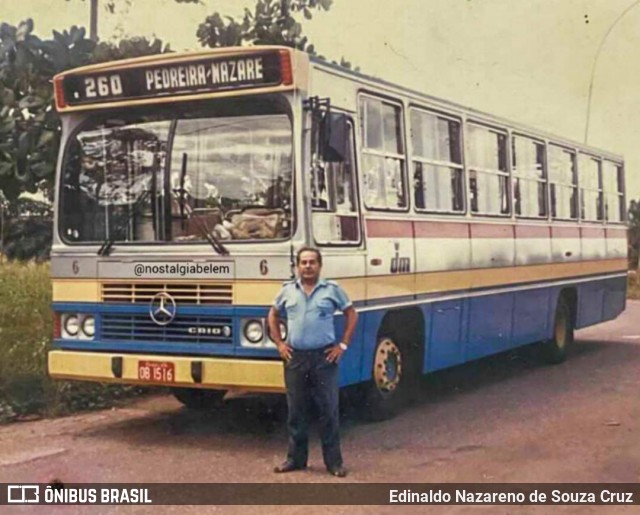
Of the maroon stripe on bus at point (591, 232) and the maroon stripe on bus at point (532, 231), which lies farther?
the maroon stripe on bus at point (591, 232)

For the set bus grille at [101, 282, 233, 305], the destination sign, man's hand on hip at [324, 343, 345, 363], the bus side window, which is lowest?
man's hand on hip at [324, 343, 345, 363]

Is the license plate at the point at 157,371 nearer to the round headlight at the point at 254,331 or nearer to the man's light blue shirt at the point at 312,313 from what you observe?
the round headlight at the point at 254,331

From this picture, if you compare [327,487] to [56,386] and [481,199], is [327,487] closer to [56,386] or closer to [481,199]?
[56,386]

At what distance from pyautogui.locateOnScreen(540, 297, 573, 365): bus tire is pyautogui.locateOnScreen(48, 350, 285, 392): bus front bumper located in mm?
6465

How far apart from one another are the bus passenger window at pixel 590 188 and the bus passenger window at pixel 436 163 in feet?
14.5

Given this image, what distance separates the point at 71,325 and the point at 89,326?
169mm

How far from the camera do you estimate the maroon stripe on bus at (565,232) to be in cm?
1298

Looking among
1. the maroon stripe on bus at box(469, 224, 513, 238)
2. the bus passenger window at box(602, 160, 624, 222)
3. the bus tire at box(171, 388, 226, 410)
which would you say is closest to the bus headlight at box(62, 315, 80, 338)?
the bus tire at box(171, 388, 226, 410)

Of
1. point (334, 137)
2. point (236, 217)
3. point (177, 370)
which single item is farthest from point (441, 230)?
point (177, 370)

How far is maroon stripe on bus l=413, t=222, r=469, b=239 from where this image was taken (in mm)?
9367

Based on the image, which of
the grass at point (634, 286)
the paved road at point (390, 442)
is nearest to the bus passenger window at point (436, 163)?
the paved road at point (390, 442)

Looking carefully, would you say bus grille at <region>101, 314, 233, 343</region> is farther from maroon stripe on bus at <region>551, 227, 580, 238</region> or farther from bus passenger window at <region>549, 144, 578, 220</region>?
bus passenger window at <region>549, 144, 578, 220</region>

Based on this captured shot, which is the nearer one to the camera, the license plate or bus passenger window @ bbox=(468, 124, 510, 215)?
the license plate

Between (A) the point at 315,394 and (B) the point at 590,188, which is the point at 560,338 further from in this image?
(A) the point at 315,394
